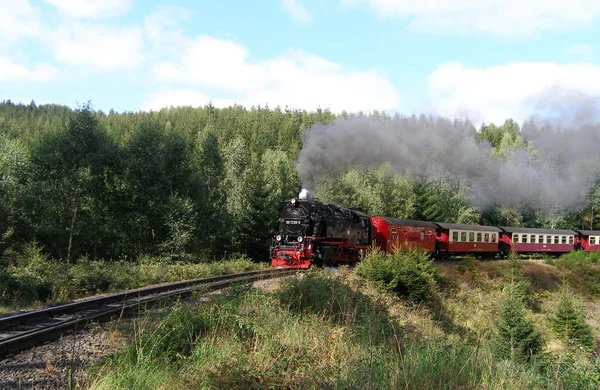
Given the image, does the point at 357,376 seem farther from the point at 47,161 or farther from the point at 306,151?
the point at 47,161

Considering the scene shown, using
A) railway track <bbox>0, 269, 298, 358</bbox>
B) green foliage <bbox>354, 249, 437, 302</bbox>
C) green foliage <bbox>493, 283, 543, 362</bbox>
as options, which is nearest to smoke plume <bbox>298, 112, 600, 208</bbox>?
green foliage <bbox>354, 249, 437, 302</bbox>

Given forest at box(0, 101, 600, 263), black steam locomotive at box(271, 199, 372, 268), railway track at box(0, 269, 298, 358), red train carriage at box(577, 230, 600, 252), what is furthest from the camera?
red train carriage at box(577, 230, 600, 252)

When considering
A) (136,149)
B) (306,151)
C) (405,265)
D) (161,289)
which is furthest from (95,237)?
(405,265)

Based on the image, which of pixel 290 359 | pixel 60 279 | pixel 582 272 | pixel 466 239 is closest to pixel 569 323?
pixel 290 359

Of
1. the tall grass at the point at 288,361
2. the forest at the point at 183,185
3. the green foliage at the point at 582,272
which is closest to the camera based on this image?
the tall grass at the point at 288,361

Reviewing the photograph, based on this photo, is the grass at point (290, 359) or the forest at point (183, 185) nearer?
the grass at point (290, 359)

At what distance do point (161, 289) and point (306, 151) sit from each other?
15561mm

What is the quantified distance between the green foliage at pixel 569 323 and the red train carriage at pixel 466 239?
15107 mm

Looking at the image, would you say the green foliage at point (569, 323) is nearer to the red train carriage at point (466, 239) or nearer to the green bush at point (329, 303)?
the green bush at point (329, 303)

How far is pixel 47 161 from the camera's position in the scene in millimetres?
34125

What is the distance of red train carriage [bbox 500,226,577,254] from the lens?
138 feet

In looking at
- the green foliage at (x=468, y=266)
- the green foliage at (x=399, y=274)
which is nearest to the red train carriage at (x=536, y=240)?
the green foliage at (x=468, y=266)

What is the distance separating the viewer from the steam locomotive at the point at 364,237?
79.2ft

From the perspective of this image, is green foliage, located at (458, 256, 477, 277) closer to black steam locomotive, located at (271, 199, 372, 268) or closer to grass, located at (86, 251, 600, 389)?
black steam locomotive, located at (271, 199, 372, 268)
